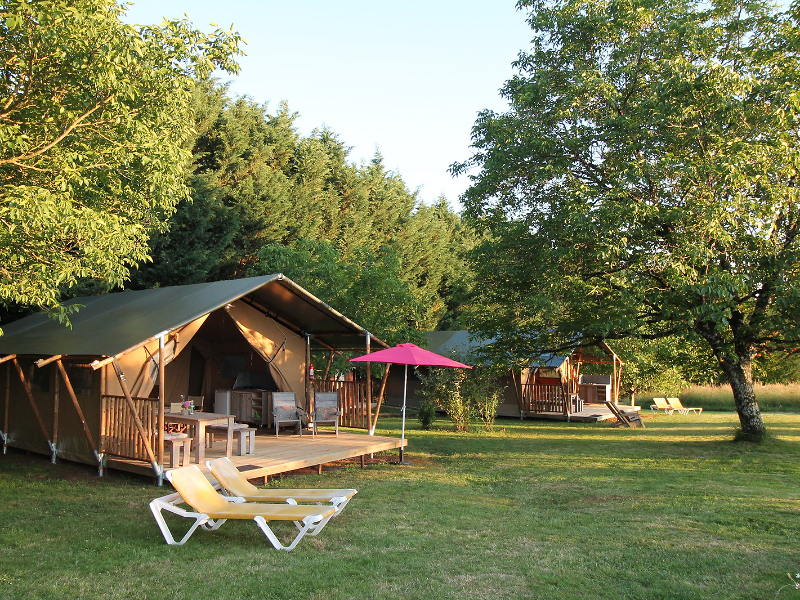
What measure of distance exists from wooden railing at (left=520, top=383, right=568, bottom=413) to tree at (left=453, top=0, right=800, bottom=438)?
6.35m

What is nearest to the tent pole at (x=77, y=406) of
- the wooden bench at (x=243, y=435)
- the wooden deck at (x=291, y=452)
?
the wooden deck at (x=291, y=452)

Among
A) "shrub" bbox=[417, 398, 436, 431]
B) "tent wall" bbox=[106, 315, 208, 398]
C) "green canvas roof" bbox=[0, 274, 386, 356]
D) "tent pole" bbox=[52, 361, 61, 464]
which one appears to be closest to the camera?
"green canvas roof" bbox=[0, 274, 386, 356]

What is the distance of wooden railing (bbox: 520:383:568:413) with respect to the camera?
1988cm

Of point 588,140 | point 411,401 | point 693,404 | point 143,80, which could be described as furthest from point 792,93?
point 693,404

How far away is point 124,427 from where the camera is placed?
9031 millimetres

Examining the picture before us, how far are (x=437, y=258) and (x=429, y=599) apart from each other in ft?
86.3

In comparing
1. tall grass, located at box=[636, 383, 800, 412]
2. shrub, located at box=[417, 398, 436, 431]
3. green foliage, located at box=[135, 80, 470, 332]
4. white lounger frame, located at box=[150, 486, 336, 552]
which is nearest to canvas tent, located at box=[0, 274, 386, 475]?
white lounger frame, located at box=[150, 486, 336, 552]

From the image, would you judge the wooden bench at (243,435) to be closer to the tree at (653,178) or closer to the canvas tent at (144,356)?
the canvas tent at (144,356)

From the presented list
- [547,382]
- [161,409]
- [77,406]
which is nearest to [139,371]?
[77,406]

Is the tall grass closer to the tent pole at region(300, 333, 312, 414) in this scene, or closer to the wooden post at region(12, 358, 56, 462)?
the tent pole at region(300, 333, 312, 414)

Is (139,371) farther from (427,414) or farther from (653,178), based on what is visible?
(653,178)

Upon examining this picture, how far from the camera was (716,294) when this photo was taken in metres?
10.6

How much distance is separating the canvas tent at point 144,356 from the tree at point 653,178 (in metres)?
4.18

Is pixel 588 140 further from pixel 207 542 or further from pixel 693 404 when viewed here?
pixel 693 404
